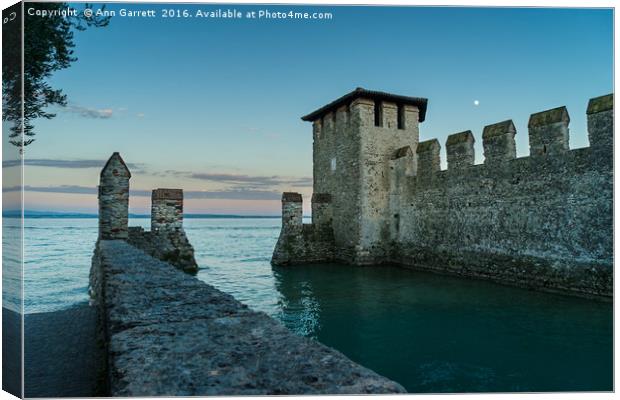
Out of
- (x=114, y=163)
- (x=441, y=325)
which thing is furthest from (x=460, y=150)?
(x=114, y=163)

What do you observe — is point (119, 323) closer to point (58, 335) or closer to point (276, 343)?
point (276, 343)

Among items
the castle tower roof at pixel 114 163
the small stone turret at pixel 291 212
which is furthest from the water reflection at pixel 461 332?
the castle tower roof at pixel 114 163

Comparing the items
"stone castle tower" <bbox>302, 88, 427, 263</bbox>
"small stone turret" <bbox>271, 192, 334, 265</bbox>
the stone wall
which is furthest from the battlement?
the stone wall

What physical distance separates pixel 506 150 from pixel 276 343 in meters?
10.9

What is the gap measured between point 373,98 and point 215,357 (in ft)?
49.0

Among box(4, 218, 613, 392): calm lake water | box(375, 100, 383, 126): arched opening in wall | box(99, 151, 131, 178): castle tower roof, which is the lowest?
box(4, 218, 613, 392): calm lake water

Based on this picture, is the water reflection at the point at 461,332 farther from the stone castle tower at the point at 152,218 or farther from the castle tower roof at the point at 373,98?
the castle tower roof at the point at 373,98

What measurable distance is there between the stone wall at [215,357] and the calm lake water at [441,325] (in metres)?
1.53

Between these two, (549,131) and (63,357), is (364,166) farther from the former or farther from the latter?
(63,357)

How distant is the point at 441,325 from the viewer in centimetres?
738

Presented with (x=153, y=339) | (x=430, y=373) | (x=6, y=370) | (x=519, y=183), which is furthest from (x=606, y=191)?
(x=6, y=370)

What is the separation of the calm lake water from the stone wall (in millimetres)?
1533

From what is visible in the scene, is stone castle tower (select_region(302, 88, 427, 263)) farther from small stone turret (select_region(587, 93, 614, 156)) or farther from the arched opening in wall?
small stone turret (select_region(587, 93, 614, 156))

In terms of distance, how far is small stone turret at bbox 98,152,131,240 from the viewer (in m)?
10.2
